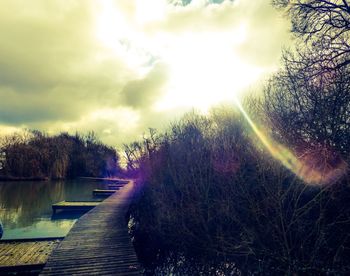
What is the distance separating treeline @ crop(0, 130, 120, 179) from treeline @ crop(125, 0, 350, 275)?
44.7m

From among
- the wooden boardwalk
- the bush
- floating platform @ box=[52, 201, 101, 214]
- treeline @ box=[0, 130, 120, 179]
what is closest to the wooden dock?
the wooden boardwalk

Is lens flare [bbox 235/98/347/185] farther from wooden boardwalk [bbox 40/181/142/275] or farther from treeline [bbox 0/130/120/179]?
treeline [bbox 0/130/120/179]

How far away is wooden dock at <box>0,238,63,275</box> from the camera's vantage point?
819 cm

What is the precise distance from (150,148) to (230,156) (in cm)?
547

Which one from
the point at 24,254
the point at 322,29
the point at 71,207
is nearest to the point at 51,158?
the point at 71,207

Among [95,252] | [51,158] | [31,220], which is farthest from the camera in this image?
[51,158]

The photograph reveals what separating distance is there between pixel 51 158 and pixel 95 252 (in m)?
48.4

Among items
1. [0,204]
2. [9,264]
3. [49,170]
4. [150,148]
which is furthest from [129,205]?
[49,170]

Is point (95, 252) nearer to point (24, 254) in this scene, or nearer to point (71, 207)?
point (24, 254)

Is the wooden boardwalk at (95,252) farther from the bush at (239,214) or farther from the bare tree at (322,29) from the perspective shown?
the bare tree at (322,29)

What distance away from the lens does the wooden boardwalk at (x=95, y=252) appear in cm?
574

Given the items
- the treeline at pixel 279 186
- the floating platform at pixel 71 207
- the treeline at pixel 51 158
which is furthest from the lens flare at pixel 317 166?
the treeline at pixel 51 158

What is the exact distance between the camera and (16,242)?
423 inches

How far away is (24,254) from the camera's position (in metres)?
9.25
